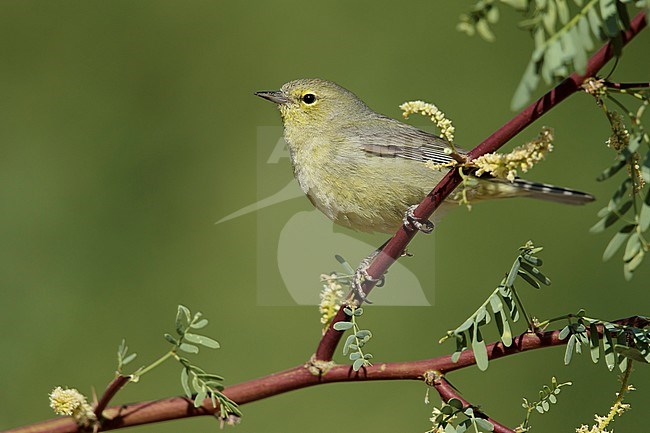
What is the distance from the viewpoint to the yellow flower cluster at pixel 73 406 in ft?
4.25

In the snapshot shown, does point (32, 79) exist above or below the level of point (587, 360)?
above

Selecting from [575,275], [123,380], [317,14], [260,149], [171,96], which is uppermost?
[317,14]

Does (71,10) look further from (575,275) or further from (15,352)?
(575,275)

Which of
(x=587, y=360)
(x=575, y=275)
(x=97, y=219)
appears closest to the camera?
(x=587, y=360)

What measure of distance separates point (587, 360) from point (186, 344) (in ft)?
6.27

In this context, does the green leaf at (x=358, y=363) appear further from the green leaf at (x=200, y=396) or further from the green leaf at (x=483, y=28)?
the green leaf at (x=483, y=28)

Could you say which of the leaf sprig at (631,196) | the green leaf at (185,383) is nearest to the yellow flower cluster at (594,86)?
the leaf sprig at (631,196)

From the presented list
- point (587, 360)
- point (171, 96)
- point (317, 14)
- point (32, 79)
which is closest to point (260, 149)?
point (171, 96)

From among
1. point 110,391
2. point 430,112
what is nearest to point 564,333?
point 430,112

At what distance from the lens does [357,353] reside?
1.26 meters

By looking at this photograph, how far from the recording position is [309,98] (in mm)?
2934

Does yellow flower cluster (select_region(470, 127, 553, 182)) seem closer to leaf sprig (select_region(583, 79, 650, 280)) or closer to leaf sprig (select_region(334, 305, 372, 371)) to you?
leaf sprig (select_region(583, 79, 650, 280))

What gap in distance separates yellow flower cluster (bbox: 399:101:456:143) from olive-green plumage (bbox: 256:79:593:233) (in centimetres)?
97

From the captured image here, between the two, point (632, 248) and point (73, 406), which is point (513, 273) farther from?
point (73, 406)
